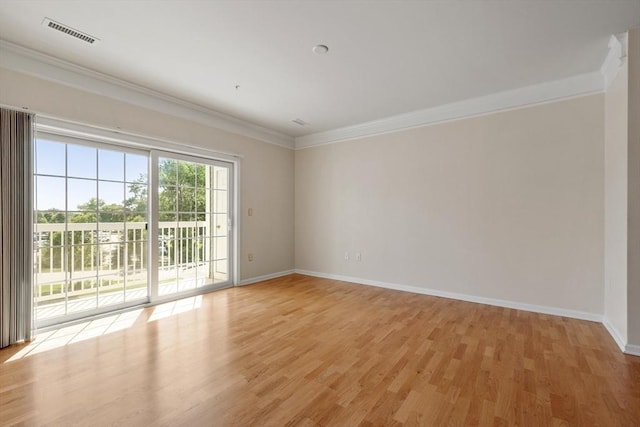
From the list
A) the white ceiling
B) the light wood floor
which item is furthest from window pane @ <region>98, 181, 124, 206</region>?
the light wood floor

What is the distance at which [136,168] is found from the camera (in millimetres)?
3609

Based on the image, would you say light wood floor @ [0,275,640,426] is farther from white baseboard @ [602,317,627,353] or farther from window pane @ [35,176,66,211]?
window pane @ [35,176,66,211]

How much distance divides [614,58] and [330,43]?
8.82 ft

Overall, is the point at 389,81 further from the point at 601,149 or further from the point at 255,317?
the point at 255,317

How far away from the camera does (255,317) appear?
327 cm

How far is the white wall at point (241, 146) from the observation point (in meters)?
2.74

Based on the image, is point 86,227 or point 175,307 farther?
point 175,307

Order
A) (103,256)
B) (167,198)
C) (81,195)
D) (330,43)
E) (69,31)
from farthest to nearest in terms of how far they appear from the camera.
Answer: (167,198) → (103,256) → (81,195) → (330,43) → (69,31)

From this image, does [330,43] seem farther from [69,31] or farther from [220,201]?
[220,201]

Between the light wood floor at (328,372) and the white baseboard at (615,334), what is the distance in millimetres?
55

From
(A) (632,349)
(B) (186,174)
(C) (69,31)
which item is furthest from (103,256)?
(A) (632,349)

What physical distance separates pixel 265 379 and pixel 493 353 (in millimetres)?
1924

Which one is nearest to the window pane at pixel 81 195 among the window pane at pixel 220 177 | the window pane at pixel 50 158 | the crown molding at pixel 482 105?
the window pane at pixel 50 158

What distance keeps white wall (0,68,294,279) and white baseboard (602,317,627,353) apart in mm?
4518
